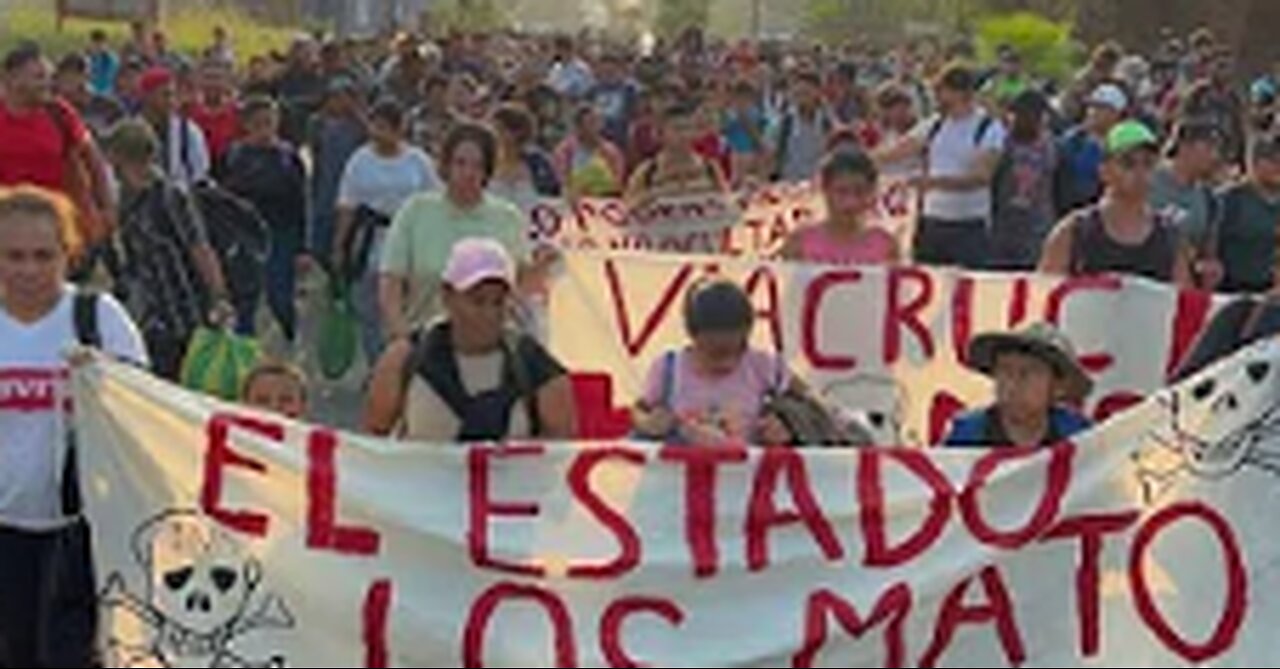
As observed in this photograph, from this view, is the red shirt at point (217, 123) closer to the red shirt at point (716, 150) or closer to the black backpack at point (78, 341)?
the red shirt at point (716, 150)

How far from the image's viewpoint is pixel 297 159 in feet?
44.1

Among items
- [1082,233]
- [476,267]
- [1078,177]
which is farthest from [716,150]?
[476,267]

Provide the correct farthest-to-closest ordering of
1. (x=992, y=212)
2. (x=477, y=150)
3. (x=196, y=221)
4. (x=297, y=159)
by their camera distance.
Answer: (x=297, y=159)
(x=992, y=212)
(x=196, y=221)
(x=477, y=150)

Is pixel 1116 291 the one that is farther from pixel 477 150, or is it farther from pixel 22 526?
pixel 22 526

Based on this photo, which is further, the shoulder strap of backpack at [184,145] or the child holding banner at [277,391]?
the shoulder strap of backpack at [184,145]

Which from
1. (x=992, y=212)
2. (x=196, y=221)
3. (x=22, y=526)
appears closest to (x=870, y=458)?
(x=22, y=526)

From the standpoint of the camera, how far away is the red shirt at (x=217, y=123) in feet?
50.7

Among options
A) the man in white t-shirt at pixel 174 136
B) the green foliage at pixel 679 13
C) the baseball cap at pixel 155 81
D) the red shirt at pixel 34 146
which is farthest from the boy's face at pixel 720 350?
the green foliage at pixel 679 13

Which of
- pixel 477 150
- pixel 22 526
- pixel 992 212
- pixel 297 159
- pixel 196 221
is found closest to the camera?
pixel 22 526

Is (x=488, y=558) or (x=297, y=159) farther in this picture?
(x=297, y=159)

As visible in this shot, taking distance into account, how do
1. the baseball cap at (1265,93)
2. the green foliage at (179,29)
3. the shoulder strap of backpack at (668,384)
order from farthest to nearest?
the green foliage at (179,29), the baseball cap at (1265,93), the shoulder strap of backpack at (668,384)

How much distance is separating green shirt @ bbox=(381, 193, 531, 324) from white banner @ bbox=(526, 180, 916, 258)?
192cm

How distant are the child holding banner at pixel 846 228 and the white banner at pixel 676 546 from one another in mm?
2570

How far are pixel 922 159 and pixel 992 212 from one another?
20.2 inches
